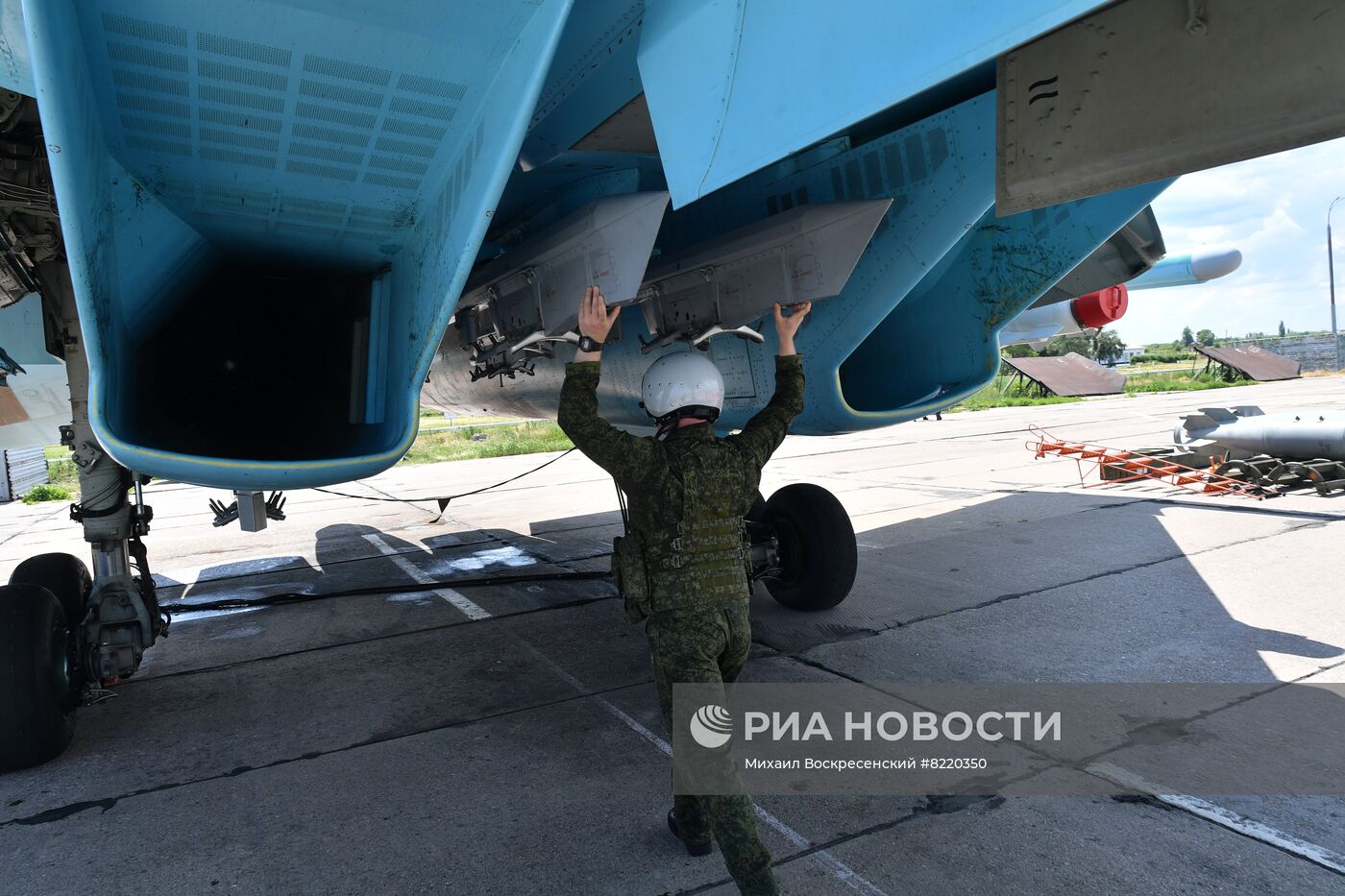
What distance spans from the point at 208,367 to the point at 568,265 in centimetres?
254

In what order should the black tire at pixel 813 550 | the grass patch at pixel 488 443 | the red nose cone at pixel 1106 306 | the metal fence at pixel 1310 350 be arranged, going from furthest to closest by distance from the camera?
the metal fence at pixel 1310 350 < the grass patch at pixel 488 443 < the red nose cone at pixel 1106 306 < the black tire at pixel 813 550

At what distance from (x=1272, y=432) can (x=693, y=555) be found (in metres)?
9.25

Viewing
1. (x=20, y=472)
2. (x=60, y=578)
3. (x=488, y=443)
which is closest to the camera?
(x=60, y=578)

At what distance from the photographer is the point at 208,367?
515 centimetres

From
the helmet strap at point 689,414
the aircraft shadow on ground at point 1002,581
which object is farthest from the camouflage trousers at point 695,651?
the aircraft shadow on ground at point 1002,581

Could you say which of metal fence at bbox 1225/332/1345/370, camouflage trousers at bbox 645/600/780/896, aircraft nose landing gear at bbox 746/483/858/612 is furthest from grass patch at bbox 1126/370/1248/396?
camouflage trousers at bbox 645/600/780/896

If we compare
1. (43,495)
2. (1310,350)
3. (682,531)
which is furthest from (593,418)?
(1310,350)

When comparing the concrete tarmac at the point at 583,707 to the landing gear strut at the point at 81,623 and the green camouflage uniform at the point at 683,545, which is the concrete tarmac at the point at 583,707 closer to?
the landing gear strut at the point at 81,623

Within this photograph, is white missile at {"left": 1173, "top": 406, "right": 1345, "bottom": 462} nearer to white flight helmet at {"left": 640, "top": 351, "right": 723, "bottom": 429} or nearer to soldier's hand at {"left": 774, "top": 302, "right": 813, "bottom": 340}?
soldier's hand at {"left": 774, "top": 302, "right": 813, "bottom": 340}

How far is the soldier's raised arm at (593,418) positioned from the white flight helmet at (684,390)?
7.7 inches

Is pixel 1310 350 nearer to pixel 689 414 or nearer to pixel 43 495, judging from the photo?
→ pixel 43 495

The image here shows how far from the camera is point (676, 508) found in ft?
9.43

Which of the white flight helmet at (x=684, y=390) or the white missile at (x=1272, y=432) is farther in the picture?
the white missile at (x=1272, y=432)

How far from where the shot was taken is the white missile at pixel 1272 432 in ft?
29.3
